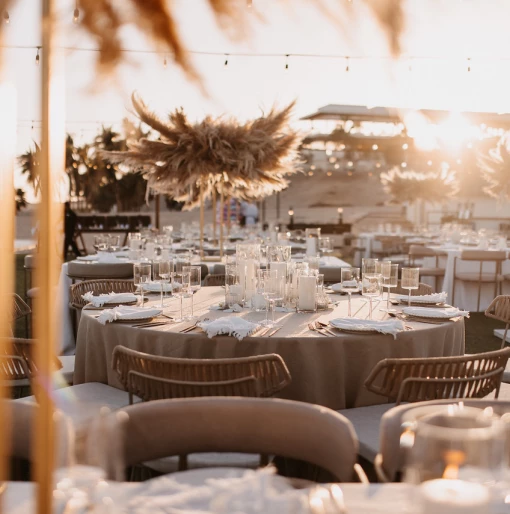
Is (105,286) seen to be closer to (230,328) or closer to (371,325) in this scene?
(230,328)

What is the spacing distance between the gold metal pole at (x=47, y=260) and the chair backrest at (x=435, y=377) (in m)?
2.12

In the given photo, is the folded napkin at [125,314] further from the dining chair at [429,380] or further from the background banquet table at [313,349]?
the dining chair at [429,380]

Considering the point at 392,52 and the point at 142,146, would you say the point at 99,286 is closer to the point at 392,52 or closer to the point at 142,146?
the point at 142,146

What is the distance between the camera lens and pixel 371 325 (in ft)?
10.2

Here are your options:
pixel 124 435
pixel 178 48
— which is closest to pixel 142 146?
pixel 124 435

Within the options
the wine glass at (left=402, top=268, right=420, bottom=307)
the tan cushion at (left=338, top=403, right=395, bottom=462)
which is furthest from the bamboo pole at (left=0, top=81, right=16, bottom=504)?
the wine glass at (left=402, top=268, right=420, bottom=307)

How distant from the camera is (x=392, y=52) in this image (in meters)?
1.14

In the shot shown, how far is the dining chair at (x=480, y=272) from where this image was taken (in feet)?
25.3

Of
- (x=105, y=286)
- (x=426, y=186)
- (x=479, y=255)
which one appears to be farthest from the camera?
(x=426, y=186)

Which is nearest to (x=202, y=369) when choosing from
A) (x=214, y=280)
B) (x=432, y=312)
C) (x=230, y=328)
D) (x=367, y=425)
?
(x=230, y=328)

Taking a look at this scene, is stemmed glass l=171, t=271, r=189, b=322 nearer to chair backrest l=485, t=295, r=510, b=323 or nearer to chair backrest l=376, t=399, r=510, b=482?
chair backrest l=376, t=399, r=510, b=482

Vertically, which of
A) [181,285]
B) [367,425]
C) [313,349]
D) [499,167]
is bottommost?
[367,425]

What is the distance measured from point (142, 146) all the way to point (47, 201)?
5563 mm

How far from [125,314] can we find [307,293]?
1057 millimetres
